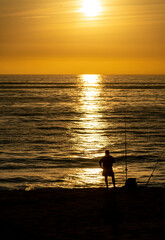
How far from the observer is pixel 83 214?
371 inches

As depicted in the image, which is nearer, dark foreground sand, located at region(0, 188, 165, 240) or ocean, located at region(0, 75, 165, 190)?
dark foreground sand, located at region(0, 188, 165, 240)

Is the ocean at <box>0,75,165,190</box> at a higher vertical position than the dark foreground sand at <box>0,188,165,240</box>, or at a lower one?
higher

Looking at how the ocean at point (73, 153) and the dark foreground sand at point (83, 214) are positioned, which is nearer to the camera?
the dark foreground sand at point (83, 214)

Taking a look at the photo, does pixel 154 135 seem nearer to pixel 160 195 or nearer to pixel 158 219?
pixel 160 195

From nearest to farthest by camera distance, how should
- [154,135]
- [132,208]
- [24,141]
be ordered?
[132,208] → [24,141] → [154,135]

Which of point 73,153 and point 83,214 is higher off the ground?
point 73,153

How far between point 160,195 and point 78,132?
2137 centimetres

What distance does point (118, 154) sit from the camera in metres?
22.4

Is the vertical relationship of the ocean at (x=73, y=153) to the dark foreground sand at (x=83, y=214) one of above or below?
above

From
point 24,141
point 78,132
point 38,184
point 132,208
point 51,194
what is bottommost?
point 132,208

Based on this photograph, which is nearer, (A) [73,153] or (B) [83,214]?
(B) [83,214]

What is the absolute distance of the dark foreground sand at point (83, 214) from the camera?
26.1ft

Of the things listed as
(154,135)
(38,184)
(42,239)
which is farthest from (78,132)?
(42,239)

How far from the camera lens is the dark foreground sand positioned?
7.95 m
